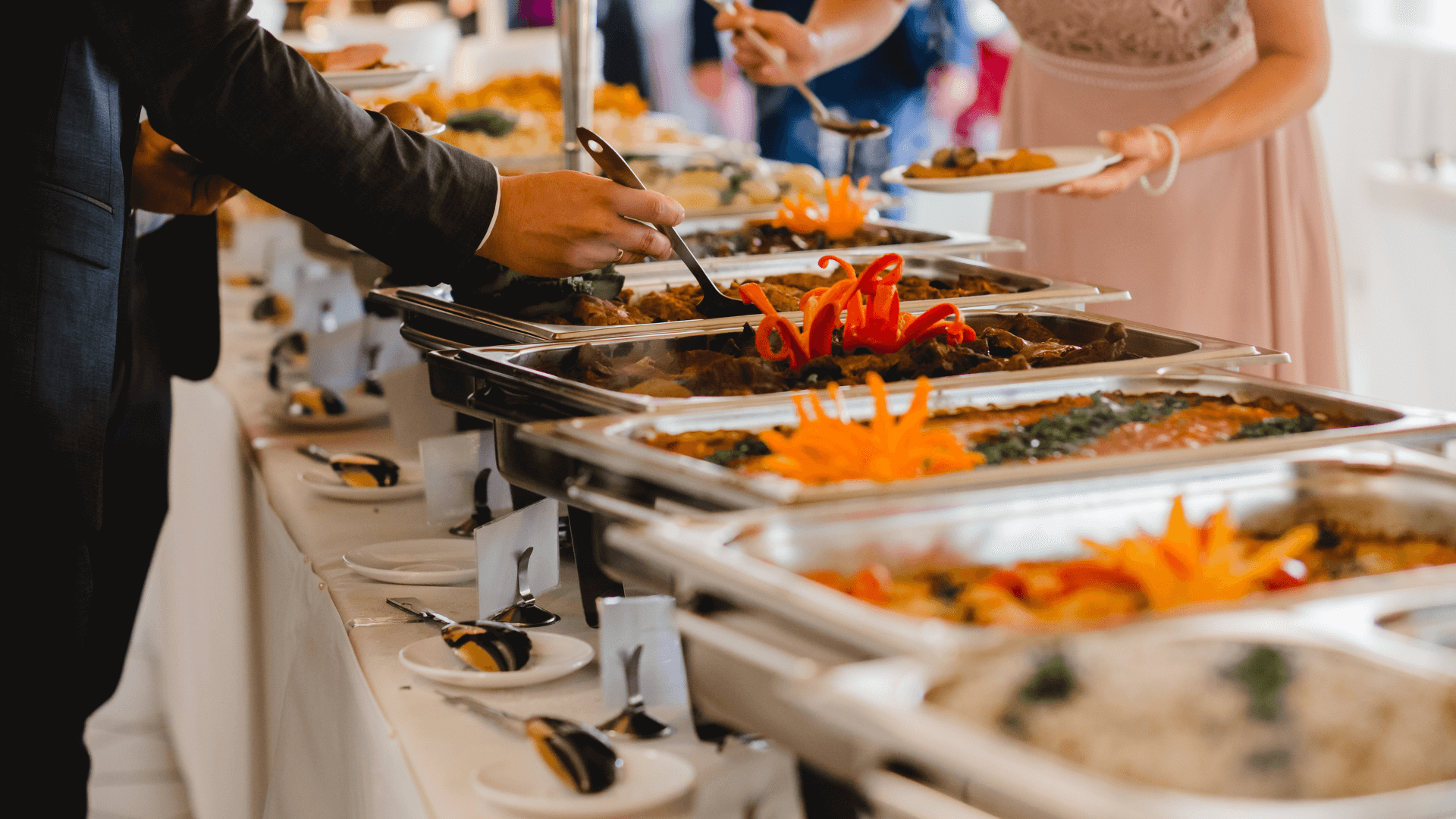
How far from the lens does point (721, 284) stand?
1661 millimetres

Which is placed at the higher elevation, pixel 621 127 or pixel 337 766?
pixel 621 127

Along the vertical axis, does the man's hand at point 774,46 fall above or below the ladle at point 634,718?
above

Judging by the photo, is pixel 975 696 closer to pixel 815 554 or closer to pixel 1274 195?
pixel 815 554

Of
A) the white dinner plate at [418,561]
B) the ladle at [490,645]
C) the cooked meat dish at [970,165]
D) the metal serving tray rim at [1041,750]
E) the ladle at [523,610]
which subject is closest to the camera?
the metal serving tray rim at [1041,750]

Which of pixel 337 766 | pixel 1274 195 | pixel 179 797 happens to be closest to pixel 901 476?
pixel 337 766

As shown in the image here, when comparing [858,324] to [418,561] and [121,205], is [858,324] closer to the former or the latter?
[418,561]

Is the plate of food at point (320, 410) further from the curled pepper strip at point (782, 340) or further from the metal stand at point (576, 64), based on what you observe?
the curled pepper strip at point (782, 340)

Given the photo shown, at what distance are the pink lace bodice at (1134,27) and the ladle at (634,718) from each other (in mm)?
1393

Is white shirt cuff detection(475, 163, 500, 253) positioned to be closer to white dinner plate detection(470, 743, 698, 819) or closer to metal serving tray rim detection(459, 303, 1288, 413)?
metal serving tray rim detection(459, 303, 1288, 413)

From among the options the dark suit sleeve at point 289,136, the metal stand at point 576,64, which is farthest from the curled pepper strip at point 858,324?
the metal stand at point 576,64

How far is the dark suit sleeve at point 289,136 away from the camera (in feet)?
3.86

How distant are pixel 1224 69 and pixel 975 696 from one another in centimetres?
167

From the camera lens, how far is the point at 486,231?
1.34 m

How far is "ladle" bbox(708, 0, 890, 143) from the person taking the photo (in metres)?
2.15
